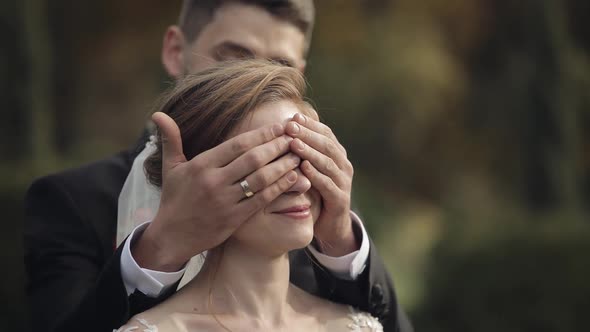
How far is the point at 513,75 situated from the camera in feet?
37.8

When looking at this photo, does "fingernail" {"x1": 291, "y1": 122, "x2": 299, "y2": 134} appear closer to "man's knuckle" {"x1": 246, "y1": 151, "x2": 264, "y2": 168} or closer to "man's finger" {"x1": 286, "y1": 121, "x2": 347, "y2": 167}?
"man's finger" {"x1": 286, "y1": 121, "x2": 347, "y2": 167}

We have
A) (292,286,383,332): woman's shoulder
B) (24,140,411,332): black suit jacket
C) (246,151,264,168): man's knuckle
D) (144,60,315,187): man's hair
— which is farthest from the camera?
(292,286,383,332): woman's shoulder

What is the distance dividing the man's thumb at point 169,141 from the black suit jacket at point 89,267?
359mm

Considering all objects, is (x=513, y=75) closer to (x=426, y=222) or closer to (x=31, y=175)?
(x=426, y=222)

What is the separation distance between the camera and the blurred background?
26.1 ft

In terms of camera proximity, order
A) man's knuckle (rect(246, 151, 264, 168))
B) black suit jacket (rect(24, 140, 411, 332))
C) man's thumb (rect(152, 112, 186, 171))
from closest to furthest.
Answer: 1. man's knuckle (rect(246, 151, 264, 168))
2. man's thumb (rect(152, 112, 186, 171))
3. black suit jacket (rect(24, 140, 411, 332))

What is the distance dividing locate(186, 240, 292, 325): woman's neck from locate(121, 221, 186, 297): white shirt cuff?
0.09 meters

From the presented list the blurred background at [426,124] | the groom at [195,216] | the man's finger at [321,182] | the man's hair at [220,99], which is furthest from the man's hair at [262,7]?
the blurred background at [426,124]

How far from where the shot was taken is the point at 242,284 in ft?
9.17

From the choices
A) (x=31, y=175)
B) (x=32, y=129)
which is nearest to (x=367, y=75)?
(x=32, y=129)

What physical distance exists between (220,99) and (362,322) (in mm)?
893

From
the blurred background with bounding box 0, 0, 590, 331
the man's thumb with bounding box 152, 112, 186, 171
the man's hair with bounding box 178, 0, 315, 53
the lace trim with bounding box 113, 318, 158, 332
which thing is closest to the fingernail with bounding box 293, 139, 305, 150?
the man's thumb with bounding box 152, 112, 186, 171

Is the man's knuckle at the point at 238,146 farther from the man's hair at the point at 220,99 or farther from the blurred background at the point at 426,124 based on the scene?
the blurred background at the point at 426,124

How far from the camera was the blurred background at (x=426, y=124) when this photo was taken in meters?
7.96
